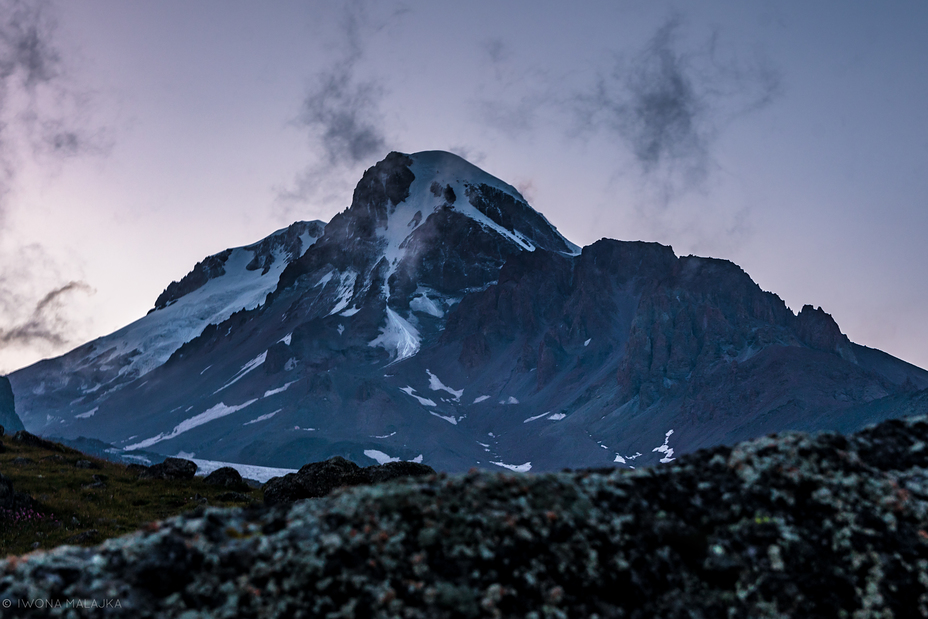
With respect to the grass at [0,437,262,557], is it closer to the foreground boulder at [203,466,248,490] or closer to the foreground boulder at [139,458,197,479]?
the foreground boulder at [203,466,248,490]

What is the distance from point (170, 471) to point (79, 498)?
8.64m

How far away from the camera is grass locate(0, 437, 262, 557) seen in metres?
21.0

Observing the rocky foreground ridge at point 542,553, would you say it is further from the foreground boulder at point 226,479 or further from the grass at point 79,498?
the foreground boulder at point 226,479

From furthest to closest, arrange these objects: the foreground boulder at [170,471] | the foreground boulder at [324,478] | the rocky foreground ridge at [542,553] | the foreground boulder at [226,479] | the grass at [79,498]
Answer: the foreground boulder at [226,479], the foreground boulder at [170,471], the foreground boulder at [324,478], the grass at [79,498], the rocky foreground ridge at [542,553]

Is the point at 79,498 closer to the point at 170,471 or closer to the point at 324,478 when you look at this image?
the point at 170,471

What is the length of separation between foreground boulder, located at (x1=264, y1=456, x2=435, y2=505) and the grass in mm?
1580

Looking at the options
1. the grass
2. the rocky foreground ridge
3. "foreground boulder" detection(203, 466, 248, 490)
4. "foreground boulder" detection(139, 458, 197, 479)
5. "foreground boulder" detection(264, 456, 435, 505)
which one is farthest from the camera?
"foreground boulder" detection(203, 466, 248, 490)

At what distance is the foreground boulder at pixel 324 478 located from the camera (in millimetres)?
31328

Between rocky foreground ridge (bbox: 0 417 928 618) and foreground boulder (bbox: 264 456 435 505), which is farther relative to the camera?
foreground boulder (bbox: 264 456 435 505)

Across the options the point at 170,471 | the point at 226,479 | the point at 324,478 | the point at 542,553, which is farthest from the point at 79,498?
the point at 542,553

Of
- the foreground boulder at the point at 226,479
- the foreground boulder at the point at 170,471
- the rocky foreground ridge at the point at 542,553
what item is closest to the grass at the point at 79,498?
the foreground boulder at the point at 226,479

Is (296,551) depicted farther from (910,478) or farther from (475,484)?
(910,478)

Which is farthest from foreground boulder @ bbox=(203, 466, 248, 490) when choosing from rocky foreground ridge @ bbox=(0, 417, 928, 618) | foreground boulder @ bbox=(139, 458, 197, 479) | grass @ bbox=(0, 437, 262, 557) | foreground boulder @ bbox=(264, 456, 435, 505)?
rocky foreground ridge @ bbox=(0, 417, 928, 618)

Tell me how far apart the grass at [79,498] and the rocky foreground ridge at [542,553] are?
577 inches
